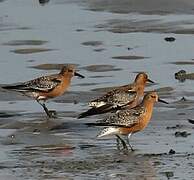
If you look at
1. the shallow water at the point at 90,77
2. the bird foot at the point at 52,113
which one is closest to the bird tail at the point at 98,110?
the shallow water at the point at 90,77

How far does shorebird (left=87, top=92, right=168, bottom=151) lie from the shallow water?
18cm

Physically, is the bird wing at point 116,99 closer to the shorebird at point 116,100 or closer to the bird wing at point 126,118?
the shorebird at point 116,100

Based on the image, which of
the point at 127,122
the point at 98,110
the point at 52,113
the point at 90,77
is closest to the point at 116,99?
the point at 98,110

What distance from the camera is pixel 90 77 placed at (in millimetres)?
19484

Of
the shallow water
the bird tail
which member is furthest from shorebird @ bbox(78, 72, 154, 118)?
the shallow water

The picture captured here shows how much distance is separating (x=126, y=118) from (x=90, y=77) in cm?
455

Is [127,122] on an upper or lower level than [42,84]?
upper

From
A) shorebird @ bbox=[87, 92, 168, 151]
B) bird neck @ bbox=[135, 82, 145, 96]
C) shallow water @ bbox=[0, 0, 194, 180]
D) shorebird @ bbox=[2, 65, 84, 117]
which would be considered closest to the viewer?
shallow water @ bbox=[0, 0, 194, 180]

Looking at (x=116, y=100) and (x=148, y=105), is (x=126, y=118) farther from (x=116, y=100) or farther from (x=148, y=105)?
(x=116, y=100)

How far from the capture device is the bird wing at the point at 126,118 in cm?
1482

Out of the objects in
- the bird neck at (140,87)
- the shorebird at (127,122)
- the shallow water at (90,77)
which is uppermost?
the shorebird at (127,122)

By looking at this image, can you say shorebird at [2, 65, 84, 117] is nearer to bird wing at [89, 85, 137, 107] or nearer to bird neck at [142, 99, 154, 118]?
bird wing at [89, 85, 137, 107]

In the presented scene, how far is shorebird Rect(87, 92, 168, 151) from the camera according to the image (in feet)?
48.3

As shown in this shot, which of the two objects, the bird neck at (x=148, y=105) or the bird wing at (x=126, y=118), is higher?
the bird neck at (x=148, y=105)
